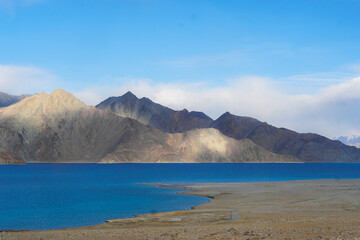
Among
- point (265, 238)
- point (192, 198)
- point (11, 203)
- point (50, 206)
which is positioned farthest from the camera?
point (192, 198)

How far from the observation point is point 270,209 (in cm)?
4550

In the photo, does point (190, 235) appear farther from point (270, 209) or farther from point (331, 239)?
point (270, 209)

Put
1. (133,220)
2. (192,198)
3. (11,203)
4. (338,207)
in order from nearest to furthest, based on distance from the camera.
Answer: (133,220) → (338,207) → (11,203) → (192,198)

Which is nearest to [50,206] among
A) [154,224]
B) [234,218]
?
[154,224]

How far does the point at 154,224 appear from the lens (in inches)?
1455

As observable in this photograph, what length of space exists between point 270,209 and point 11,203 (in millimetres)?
36509

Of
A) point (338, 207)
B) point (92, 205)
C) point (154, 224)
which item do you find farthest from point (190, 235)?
point (92, 205)

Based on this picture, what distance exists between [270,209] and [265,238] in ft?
74.9

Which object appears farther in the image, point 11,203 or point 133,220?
point 11,203

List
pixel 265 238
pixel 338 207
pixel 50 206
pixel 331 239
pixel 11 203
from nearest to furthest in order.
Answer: pixel 331 239 → pixel 265 238 → pixel 338 207 → pixel 50 206 → pixel 11 203

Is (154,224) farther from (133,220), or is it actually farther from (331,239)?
(331,239)

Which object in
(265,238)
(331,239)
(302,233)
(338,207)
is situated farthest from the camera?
(338,207)

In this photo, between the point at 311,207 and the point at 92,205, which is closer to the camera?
the point at 311,207

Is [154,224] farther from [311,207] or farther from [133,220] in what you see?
[311,207]
